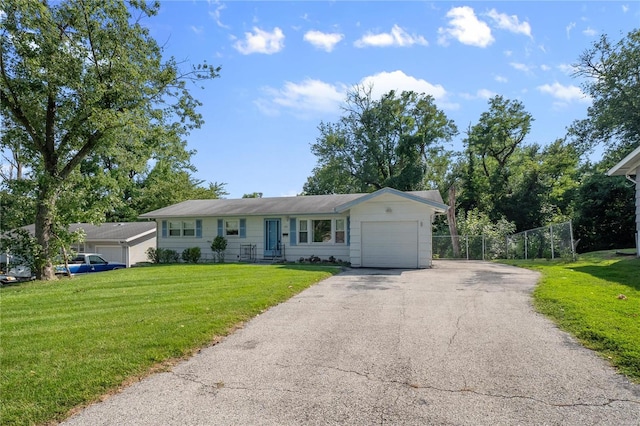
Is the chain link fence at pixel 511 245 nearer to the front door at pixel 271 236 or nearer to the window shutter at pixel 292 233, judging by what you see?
the window shutter at pixel 292 233

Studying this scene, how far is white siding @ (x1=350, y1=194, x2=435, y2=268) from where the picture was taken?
51.0 feet

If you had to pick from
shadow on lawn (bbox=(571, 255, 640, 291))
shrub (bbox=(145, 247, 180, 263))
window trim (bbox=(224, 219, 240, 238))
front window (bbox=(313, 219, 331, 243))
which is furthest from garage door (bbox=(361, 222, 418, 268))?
shrub (bbox=(145, 247, 180, 263))

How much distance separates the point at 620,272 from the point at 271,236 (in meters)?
14.0

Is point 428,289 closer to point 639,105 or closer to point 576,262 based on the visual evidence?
point 576,262

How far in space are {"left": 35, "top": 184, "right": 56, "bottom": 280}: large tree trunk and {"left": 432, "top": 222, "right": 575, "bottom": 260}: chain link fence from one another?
17540 millimetres

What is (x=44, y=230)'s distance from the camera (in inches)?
548

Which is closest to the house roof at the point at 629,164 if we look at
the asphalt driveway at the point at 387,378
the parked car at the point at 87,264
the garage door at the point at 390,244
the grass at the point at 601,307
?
the grass at the point at 601,307

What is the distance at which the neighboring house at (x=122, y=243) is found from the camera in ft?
85.2

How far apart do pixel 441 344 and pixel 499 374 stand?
3.65 ft

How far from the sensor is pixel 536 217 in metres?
28.6

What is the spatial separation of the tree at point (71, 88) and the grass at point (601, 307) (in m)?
13.1

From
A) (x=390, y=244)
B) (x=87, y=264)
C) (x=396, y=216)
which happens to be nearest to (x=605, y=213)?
(x=396, y=216)

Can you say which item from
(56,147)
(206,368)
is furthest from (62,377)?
(56,147)

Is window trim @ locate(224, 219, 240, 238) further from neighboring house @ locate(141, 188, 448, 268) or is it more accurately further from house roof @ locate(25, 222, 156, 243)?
house roof @ locate(25, 222, 156, 243)
